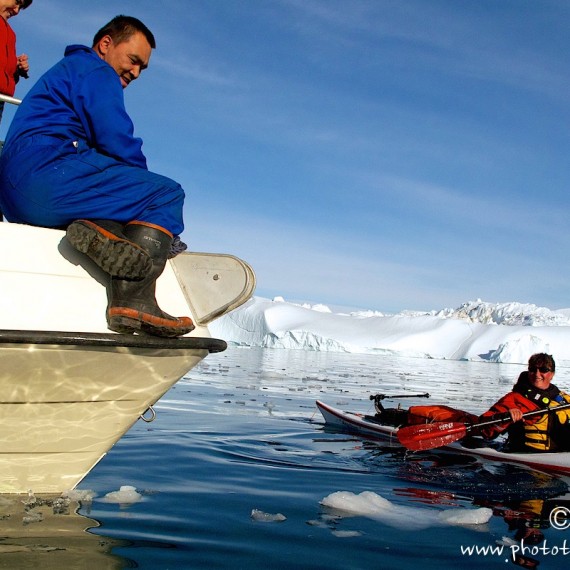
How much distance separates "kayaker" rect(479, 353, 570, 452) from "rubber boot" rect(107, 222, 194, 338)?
13.8ft

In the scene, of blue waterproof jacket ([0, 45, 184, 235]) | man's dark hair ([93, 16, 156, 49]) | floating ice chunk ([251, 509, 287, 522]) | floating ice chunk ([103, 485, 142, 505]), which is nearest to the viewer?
blue waterproof jacket ([0, 45, 184, 235])

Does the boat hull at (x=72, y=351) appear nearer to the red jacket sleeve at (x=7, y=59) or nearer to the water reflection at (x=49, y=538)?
the water reflection at (x=49, y=538)

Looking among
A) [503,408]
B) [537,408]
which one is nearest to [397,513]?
[503,408]

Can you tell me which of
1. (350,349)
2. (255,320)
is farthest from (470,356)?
(255,320)

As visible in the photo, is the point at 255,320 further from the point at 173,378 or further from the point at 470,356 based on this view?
the point at 173,378

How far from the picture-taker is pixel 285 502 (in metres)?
3.66

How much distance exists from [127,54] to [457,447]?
542 cm

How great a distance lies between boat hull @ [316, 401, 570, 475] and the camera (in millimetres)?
5469

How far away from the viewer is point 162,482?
3975mm

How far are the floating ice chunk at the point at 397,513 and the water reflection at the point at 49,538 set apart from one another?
1.36 meters

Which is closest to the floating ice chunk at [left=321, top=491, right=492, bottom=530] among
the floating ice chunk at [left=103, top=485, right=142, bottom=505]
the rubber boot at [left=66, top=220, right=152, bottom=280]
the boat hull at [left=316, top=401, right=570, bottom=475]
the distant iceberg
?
the floating ice chunk at [left=103, top=485, right=142, bottom=505]

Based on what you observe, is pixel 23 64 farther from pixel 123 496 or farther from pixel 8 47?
pixel 123 496

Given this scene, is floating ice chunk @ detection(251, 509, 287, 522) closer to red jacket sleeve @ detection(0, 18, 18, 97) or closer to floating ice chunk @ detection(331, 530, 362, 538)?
floating ice chunk @ detection(331, 530, 362, 538)

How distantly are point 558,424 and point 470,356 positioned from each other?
56332mm
